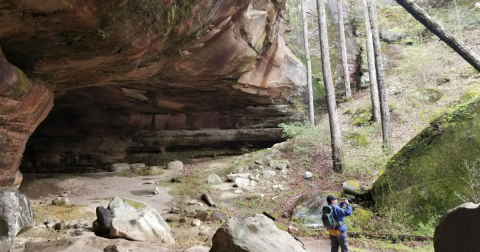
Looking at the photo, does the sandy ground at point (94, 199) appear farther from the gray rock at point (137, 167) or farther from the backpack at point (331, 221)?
the backpack at point (331, 221)

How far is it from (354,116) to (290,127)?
4.71m

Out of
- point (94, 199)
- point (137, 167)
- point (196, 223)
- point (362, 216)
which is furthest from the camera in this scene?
point (137, 167)

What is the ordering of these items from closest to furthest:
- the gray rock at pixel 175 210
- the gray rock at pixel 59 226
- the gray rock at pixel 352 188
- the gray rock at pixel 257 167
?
the gray rock at pixel 59 226 < the gray rock at pixel 352 188 < the gray rock at pixel 175 210 < the gray rock at pixel 257 167

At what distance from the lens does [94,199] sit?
39.3 ft

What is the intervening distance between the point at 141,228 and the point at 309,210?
5.31 metres

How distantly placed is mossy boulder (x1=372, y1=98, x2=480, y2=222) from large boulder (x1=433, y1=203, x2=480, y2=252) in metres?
4.74

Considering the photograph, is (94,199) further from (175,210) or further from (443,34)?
(443,34)

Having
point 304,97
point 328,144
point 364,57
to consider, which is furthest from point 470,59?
point 364,57

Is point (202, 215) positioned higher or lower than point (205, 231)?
lower

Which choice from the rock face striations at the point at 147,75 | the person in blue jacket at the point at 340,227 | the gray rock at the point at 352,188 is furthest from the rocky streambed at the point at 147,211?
the gray rock at the point at 352,188

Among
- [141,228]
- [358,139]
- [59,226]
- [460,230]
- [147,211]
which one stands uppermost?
[460,230]

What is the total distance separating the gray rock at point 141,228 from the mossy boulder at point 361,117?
45.2 ft

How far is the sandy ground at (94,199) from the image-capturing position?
21.4ft

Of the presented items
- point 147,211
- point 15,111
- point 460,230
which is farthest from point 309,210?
point 15,111
